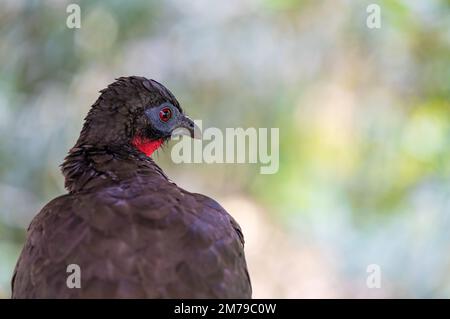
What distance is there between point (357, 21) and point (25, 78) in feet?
12.0

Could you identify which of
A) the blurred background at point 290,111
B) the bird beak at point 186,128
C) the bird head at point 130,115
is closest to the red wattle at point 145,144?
the bird head at point 130,115

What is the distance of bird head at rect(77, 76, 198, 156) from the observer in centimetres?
454

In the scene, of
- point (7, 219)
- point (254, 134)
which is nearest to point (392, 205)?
point (254, 134)

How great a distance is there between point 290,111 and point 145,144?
4.28m

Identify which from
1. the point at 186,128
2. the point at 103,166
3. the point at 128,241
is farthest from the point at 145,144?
the point at 128,241

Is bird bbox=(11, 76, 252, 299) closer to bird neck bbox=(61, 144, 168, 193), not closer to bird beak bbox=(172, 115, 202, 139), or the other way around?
bird neck bbox=(61, 144, 168, 193)

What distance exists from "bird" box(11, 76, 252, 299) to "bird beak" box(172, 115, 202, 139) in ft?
1.65

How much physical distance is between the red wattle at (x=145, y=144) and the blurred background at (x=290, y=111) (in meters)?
3.28

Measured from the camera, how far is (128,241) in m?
3.40

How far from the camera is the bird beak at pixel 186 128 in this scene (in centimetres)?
484

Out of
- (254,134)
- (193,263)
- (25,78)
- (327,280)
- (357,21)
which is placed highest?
(357,21)

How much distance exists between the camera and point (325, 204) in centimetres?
867

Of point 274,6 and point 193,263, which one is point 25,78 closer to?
point 274,6

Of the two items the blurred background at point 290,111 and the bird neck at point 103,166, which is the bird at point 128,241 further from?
the blurred background at point 290,111
